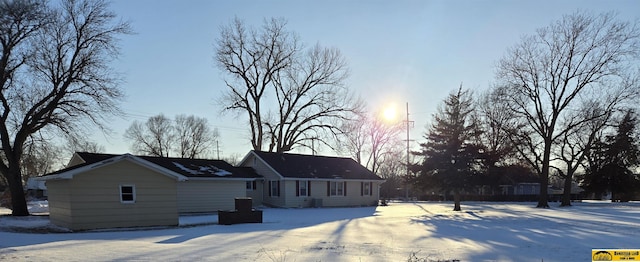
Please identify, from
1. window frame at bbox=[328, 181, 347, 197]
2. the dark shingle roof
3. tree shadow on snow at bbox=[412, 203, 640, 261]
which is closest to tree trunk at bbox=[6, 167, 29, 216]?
the dark shingle roof

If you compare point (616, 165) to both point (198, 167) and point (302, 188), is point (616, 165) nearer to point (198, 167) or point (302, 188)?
point (302, 188)

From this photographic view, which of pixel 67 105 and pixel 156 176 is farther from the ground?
pixel 67 105

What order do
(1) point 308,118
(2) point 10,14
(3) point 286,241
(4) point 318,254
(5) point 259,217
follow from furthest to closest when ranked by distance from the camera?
(1) point 308,118 < (2) point 10,14 < (5) point 259,217 < (3) point 286,241 < (4) point 318,254

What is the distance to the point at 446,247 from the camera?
11.9 m

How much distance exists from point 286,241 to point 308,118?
35.5 metres

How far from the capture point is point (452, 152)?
105 ft

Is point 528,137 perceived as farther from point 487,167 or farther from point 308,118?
point 308,118

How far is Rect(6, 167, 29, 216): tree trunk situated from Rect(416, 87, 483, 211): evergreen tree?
83.7 feet

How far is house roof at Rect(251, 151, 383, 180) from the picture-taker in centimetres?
3494

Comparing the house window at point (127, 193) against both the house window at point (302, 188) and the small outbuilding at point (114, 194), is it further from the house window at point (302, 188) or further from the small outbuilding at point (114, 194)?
the house window at point (302, 188)

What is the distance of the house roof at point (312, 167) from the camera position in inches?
1375

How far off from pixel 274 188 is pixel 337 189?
560cm

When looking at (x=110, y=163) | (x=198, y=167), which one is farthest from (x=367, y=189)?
(x=110, y=163)

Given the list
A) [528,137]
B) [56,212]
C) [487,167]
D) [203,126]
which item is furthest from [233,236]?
[203,126]
